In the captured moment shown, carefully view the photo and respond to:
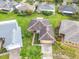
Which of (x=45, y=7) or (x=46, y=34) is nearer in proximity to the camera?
(x=46, y=34)

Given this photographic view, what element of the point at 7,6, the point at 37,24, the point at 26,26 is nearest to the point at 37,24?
the point at 37,24

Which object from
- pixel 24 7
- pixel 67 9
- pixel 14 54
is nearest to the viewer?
pixel 14 54

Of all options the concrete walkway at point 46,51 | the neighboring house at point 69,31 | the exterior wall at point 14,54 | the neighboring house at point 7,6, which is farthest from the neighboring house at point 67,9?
Result: the exterior wall at point 14,54

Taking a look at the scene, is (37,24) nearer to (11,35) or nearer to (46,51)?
(11,35)

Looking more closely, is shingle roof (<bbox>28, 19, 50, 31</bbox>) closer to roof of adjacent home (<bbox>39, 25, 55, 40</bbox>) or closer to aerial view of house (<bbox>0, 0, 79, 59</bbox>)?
aerial view of house (<bbox>0, 0, 79, 59</bbox>)

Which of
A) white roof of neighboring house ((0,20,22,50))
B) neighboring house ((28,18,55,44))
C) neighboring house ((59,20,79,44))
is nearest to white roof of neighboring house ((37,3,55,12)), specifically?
neighboring house ((28,18,55,44))

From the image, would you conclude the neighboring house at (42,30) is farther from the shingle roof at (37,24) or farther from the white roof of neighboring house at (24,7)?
the white roof of neighboring house at (24,7)

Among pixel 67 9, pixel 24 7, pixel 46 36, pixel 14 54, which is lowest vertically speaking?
pixel 14 54
